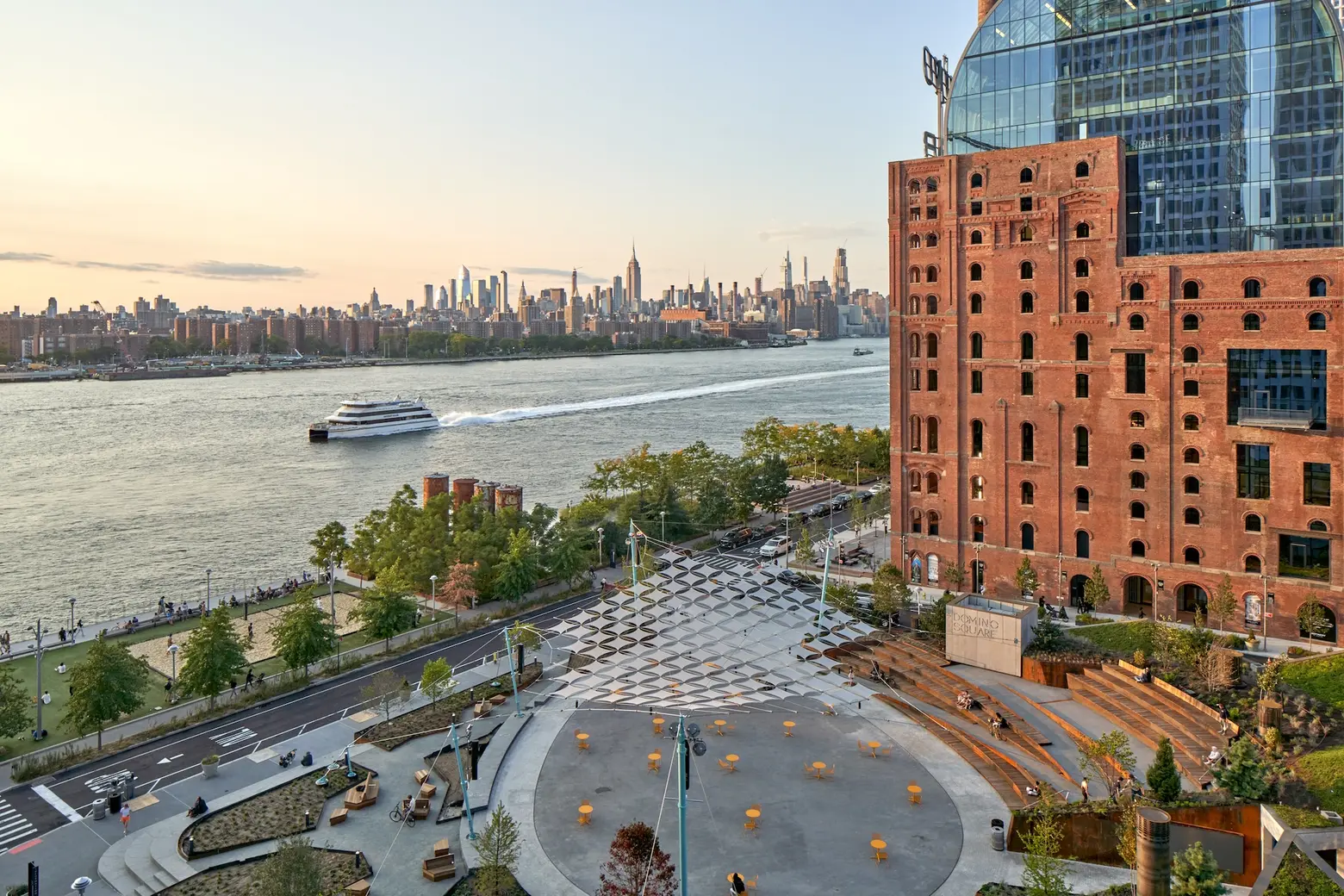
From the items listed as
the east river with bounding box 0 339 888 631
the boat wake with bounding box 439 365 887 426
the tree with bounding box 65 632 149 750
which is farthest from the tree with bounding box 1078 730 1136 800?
the boat wake with bounding box 439 365 887 426

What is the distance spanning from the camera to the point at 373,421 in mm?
138625

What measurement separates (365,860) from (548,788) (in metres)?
6.07

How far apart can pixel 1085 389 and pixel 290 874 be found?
132 ft

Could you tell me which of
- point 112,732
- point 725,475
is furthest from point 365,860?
point 725,475

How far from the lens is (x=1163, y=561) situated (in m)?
46.3

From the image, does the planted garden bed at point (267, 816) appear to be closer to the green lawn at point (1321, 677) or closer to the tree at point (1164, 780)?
the tree at point (1164, 780)

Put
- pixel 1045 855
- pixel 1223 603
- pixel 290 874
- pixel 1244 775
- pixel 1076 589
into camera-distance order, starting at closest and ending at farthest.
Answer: pixel 1045 855 → pixel 290 874 → pixel 1244 775 → pixel 1223 603 → pixel 1076 589

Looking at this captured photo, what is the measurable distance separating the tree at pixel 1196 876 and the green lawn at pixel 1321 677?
15.2 meters

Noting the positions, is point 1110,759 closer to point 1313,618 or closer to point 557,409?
point 1313,618

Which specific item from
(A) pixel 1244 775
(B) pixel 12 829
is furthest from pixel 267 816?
(A) pixel 1244 775

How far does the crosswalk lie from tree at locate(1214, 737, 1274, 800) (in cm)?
3365

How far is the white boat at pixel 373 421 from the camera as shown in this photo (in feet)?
445

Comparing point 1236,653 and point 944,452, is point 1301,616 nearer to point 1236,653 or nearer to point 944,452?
point 1236,653

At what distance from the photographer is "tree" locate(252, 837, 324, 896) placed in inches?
891
